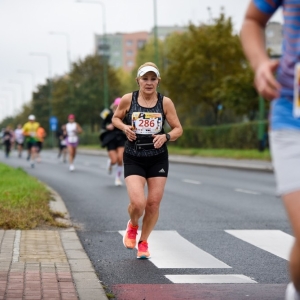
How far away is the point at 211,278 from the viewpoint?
7.04 meters

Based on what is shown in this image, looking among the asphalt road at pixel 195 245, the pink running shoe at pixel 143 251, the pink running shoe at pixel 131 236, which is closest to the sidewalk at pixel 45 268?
the asphalt road at pixel 195 245

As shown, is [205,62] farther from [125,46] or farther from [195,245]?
[125,46]

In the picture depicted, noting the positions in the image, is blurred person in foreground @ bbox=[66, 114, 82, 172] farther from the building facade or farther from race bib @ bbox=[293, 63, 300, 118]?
the building facade

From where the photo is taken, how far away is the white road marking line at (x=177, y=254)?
7867mm

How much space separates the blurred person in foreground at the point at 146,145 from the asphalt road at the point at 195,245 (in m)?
0.54

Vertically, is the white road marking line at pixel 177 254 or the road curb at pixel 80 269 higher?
the road curb at pixel 80 269

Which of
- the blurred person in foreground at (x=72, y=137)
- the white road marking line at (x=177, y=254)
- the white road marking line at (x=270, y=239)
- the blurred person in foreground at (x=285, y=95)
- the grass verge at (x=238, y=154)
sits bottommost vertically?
the grass verge at (x=238, y=154)

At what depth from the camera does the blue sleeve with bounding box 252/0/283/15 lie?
372 centimetres

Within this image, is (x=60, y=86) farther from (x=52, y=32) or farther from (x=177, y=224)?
(x=177, y=224)

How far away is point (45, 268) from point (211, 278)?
1293 millimetres

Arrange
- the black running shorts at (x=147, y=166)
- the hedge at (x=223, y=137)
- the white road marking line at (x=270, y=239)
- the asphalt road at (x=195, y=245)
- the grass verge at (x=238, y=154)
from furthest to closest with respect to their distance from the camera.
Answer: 1. the hedge at (x=223, y=137)
2. the grass verge at (x=238, y=154)
3. the white road marking line at (x=270, y=239)
4. the black running shorts at (x=147, y=166)
5. the asphalt road at (x=195, y=245)

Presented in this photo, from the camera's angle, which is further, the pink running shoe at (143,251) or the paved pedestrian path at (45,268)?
the pink running shoe at (143,251)

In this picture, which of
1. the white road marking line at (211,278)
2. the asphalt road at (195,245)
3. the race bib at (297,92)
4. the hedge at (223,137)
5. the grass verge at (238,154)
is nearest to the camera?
the race bib at (297,92)

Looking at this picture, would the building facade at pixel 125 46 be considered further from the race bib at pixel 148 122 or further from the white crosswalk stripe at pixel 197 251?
the race bib at pixel 148 122
